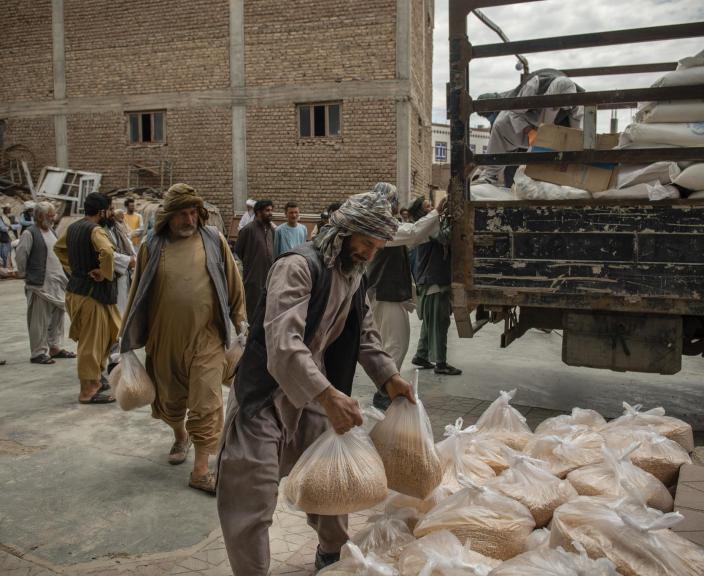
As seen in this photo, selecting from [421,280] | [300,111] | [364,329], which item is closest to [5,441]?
[364,329]

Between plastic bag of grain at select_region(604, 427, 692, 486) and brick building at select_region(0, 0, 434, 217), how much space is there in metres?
12.7

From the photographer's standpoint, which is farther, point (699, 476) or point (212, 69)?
point (212, 69)

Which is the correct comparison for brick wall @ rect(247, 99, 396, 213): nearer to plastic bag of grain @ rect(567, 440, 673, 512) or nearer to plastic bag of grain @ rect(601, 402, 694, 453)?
plastic bag of grain @ rect(601, 402, 694, 453)

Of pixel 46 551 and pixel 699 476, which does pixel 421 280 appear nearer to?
pixel 699 476

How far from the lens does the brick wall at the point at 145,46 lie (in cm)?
1661

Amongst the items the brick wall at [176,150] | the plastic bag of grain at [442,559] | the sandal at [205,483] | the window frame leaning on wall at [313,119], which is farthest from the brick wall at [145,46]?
the plastic bag of grain at [442,559]

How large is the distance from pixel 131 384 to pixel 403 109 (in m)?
12.8

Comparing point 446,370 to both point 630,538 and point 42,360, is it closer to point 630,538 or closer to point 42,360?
point 42,360

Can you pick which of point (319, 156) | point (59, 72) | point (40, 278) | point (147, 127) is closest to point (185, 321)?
point (40, 278)

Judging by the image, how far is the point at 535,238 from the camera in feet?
14.0

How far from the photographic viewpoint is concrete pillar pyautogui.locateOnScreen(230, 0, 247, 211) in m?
16.3

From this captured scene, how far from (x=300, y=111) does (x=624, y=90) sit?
12978 mm

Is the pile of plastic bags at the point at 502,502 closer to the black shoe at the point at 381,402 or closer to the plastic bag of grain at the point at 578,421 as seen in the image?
the plastic bag of grain at the point at 578,421

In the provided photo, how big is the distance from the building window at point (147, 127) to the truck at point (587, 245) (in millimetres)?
14478
